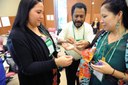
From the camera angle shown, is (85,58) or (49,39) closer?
(85,58)

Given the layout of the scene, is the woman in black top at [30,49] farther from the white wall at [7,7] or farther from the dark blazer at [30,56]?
the white wall at [7,7]

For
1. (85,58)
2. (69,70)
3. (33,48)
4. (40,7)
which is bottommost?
(69,70)

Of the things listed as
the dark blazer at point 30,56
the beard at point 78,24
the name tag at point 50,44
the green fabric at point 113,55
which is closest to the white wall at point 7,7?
the beard at point 78,24

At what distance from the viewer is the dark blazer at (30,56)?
1213 millimetres

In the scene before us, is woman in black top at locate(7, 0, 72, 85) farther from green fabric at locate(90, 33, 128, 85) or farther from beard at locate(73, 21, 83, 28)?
beard at locate(73, 21, 83, 28)

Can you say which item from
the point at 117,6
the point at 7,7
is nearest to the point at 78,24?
the point at 117,6

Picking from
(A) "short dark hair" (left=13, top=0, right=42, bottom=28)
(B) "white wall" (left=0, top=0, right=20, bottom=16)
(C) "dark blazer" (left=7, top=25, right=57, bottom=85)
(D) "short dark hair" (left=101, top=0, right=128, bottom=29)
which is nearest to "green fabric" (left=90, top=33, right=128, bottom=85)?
(D) "short dark hair" (left=101, top=0, right=128, bottom=29)

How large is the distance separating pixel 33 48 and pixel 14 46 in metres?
0.15

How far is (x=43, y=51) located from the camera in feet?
4.37

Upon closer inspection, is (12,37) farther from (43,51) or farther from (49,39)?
(49,39)

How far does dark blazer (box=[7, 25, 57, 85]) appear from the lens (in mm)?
1213

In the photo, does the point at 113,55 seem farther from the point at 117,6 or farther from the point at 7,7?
the point at 7,7

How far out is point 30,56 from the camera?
1242 mm

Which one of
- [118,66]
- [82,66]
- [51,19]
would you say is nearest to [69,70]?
[82,66]
